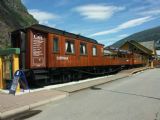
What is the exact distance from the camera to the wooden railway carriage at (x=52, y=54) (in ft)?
51.7

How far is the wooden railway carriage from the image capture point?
15.8 m

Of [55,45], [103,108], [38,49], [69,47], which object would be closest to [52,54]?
[55,45]

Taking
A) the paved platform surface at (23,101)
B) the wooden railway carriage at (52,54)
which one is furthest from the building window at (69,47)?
the paved platform surface at (23,101)

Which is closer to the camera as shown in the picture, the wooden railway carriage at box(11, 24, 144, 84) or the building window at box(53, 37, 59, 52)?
the wooden railway carriage at box(11, 24, 144, 84)

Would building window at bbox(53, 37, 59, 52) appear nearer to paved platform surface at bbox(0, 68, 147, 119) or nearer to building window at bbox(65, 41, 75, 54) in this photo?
building window at bbox(65, 41, 75, 54)

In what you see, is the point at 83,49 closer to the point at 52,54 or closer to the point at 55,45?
the point at 55,45

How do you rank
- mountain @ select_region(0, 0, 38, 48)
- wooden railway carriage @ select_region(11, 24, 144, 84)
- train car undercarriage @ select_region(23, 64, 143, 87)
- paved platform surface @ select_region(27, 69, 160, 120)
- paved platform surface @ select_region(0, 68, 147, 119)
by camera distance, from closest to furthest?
paved platform surface @ select_region(27, 69, 160, 120) → paved platform surface @ select_region(0, 68, 147, 119) → train car undercarriage @ select_region(23, 64, 143, 87) → wooden railway carriage @ select_region(11, 24, 144, 84) → mountain @ select_region(0, 0, 38, 48)

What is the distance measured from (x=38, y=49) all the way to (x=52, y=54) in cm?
115

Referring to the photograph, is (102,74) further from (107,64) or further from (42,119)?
(42,119)

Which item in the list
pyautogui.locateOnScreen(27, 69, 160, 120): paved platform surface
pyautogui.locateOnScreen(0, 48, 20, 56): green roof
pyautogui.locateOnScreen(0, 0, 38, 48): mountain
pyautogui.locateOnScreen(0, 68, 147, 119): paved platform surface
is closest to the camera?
pyautogui.locateOnScreen(27, 69, 160, 120): paved platform surface

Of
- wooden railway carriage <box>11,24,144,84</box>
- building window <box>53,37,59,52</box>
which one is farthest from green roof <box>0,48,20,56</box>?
building window <box>53,37,59,52</box>

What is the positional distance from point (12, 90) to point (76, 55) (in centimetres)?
766

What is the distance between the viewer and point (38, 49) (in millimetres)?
16219

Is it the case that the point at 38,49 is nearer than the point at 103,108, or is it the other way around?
the point at 103,108
